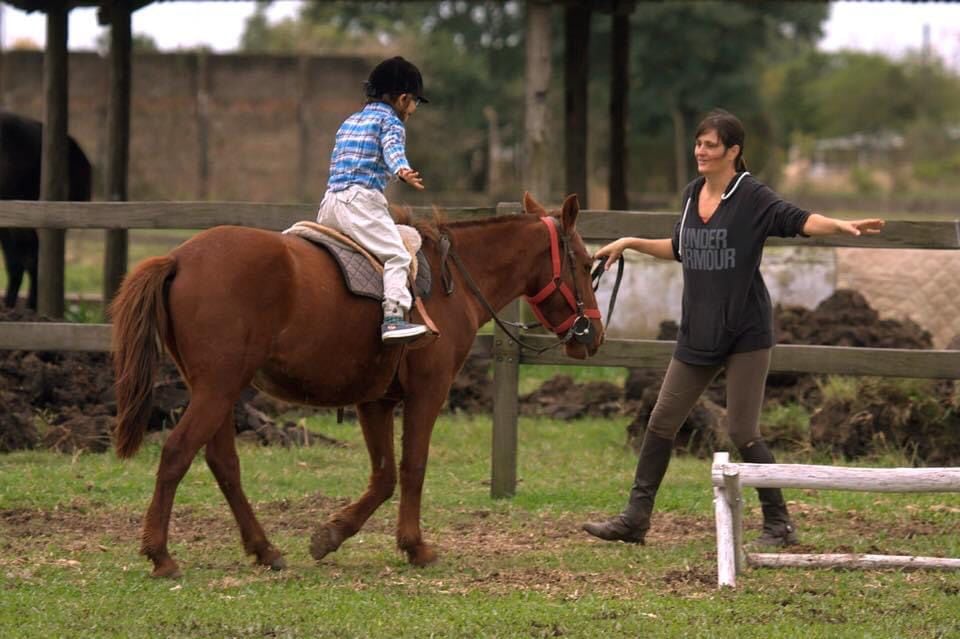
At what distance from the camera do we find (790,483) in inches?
228

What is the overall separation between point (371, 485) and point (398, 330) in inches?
32.8

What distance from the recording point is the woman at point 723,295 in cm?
630

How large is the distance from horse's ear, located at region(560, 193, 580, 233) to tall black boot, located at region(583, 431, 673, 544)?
109cm

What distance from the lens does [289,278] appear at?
19.2ft

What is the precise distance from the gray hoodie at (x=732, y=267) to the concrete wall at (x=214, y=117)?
941 inches

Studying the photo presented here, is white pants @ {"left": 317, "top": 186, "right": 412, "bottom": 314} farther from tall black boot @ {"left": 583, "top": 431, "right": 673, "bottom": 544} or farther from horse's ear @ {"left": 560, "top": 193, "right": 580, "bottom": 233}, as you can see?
tall black boot @ {"left": 583, "top": 431, "right": 673, "bottom": 544}

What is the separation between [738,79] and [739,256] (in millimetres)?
35341

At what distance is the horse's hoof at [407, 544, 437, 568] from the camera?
6.28 meters

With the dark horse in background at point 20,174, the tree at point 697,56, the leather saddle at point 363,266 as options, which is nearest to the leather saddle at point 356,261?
the leather saddle at point 363,266

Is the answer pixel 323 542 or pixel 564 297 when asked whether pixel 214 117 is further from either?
pixel 323 542

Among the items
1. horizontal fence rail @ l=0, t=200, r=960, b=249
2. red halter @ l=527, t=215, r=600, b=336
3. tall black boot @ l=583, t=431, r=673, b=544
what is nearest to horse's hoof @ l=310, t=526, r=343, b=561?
tall black boot @ l=583, t=431, r=673, b=544

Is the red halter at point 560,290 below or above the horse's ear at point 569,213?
A: below

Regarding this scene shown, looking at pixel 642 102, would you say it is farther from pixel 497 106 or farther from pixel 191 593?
pixel 191 593

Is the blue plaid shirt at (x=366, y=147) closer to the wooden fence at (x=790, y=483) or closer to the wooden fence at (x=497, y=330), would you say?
the wooden fence at (x=497, y=330)
